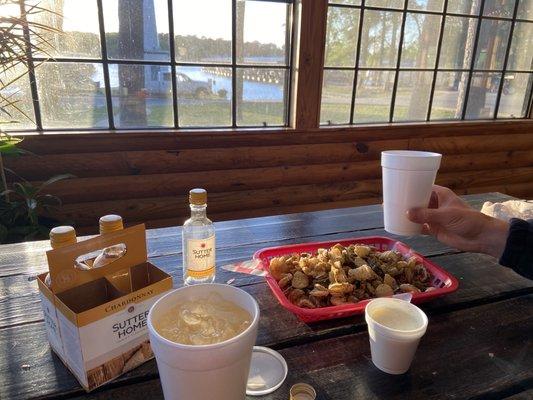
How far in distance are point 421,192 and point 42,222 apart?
80.3 inches

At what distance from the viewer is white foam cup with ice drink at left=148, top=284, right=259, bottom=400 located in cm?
48

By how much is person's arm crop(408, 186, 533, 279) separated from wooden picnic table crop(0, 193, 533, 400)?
0.26 ft

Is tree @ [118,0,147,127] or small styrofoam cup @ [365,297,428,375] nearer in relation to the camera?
small styrofoam cup @ [365,297,428,375]

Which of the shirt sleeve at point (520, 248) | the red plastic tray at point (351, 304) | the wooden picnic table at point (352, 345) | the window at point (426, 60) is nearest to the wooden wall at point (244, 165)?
the window at point (426, 60)

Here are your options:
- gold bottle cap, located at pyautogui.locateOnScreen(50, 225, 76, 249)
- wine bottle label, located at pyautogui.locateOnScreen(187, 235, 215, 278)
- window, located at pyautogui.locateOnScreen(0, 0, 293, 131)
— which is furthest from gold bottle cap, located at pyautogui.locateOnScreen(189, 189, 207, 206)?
window, located at pyautogui.locateOnScreen(0, 0, 293, 131)

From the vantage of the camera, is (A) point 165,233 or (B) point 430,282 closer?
(B) point 430,282

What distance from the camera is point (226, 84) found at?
105 inches

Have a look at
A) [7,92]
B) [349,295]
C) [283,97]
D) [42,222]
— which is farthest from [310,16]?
[349,295]

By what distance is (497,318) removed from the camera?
87 cm

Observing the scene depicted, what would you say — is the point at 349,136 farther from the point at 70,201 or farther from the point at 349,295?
the point at 349,295

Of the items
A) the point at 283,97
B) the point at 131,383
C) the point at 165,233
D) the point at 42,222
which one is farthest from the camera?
the point at 283,97

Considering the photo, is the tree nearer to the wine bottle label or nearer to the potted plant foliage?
the potted plant foliage

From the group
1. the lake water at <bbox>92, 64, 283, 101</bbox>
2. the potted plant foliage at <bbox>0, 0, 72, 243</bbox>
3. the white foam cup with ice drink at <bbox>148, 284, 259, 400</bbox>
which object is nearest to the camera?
the white foam cup with ice drink at <bbox>148, 284, 259, 400</bbox>

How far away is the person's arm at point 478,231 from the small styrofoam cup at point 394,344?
13.4 inches
